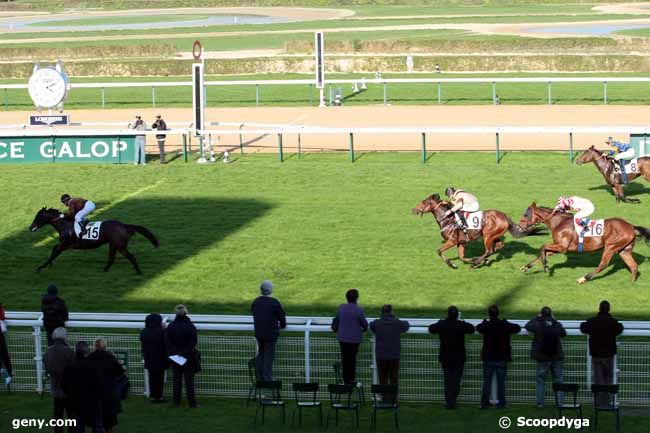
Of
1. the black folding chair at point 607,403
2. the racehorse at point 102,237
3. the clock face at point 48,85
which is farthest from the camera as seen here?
the clock face at point 48,85

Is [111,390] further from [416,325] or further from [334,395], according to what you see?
[416,325]

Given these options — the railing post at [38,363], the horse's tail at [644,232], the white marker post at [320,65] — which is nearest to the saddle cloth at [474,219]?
the horse's tail at [644,232]

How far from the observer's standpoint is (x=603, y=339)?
37.3 ft

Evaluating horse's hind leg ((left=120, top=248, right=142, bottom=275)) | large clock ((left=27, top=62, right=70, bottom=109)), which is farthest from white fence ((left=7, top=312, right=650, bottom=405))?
large clock ((left=27, top=62, right=70, bottom=109))

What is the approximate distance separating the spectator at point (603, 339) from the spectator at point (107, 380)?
167 inches

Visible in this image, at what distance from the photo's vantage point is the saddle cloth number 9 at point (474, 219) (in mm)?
17188

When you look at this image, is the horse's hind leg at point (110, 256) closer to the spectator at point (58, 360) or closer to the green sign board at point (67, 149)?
the spectator at point (58, 360)

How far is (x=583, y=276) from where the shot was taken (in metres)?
16.9

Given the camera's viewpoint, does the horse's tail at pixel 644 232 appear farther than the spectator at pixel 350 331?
Yes

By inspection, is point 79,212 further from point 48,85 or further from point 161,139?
point 48,85

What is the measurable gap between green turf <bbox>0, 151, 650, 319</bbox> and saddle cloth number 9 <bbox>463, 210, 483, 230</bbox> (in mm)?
684

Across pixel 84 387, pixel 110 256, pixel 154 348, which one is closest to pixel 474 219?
pixel 110 256

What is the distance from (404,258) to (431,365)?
576 centimetres

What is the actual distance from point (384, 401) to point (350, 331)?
0.89 meters
